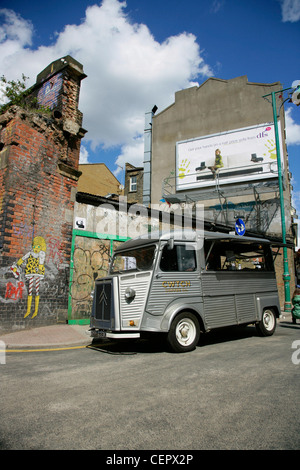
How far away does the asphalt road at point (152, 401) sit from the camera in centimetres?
250

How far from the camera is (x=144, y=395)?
11.7 feet

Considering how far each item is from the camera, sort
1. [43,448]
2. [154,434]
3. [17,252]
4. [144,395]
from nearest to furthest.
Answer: [43,448]
[154,434]
[144,395]
[17,252]

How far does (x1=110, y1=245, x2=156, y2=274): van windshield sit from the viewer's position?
6.36 m

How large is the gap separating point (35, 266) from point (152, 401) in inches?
266

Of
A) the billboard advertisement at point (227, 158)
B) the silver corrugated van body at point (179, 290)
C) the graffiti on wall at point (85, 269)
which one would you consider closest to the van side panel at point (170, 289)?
the silver corrugated van body at point (179, 290)

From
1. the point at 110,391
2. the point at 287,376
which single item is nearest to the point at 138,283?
the point at 110,391

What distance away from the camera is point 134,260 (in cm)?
679

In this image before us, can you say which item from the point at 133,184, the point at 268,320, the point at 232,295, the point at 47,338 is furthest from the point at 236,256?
the point at 133,184

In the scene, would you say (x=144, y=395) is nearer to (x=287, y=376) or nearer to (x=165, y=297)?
(x=287, y=376)

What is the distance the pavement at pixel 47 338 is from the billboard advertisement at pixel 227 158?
18447 millimetres

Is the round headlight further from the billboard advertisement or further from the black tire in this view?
the billboard advertisement

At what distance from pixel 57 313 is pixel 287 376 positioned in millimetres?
7188

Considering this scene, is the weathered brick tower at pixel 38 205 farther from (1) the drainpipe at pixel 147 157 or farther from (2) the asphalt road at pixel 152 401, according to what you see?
(1) the drainpipe at pixel 147 157

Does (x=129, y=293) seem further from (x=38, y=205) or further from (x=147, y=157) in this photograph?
(x=147, y=157)
